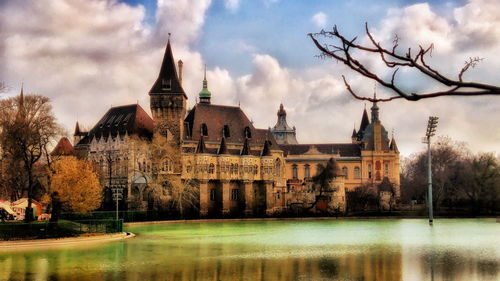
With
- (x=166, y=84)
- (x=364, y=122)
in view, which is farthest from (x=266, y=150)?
(x=364, y=122)

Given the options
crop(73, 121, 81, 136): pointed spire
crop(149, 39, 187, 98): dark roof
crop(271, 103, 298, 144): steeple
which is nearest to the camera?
crop(149, 39, 187, 98): dark roof

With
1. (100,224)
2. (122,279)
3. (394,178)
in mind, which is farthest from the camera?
(394,178)

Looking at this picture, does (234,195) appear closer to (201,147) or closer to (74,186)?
(201,147)

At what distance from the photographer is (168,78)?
9081 cm

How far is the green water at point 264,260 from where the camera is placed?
26.0 metres

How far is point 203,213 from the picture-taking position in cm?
8744

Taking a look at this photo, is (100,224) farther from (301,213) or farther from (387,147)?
(387,147)

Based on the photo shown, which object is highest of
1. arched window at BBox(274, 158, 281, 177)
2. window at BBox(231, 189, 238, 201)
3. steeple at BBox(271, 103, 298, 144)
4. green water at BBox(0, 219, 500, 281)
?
steeple at BBox(271, 103, 298, 144)

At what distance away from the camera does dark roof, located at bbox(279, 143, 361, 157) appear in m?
133

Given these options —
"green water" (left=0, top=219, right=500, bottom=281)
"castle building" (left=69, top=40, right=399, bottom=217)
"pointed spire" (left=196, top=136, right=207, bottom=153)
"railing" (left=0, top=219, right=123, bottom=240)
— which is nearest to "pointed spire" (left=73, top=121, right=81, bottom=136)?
"castle building" (left=69, top=40, right=399, bottom=217)

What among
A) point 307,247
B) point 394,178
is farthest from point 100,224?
point 394,178

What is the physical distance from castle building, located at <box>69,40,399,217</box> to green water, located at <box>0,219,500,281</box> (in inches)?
1529

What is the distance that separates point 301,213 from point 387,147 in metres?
46.0

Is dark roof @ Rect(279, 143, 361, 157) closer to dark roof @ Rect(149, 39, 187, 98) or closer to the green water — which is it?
dark roof @ Rect(149, 39, 187, 98)
